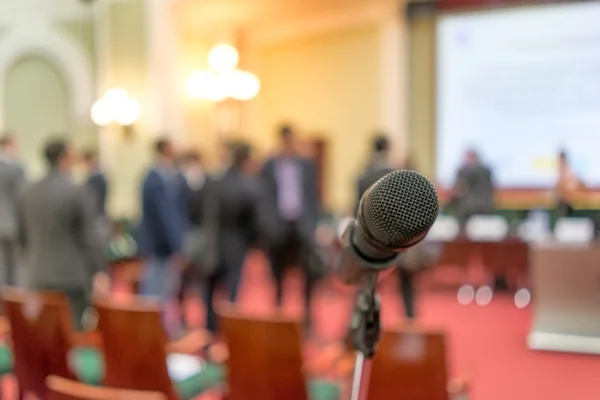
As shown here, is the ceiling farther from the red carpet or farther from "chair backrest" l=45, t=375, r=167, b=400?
"chair backrest" l=45, t=375, r=167, b=400

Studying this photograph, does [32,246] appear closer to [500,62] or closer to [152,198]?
[152,198]

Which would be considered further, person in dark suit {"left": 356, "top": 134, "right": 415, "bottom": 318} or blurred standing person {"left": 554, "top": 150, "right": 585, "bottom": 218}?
blurred standing person {"left": 554, "top": 150, "right": 585, "bottom": 218}

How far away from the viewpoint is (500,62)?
8.70 meters

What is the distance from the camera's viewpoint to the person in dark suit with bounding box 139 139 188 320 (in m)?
5.16

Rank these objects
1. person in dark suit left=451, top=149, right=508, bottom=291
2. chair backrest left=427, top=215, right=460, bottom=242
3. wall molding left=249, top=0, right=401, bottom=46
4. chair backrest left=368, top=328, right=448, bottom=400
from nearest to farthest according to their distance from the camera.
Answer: chair backrest left=368, top=328, right=448, bottom=400 → chair backrest left=427, top=215, right=460, bottom=242 → person in dark suit left=451, top=149, right=508, bottom=291 → wall molding left=249, top=0, right=401, bottom=46

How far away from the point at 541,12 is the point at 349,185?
10.9 ft

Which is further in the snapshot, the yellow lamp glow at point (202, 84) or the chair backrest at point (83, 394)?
the yellow lamp glow at point (202, 84)

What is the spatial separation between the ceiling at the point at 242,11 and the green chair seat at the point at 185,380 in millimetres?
6168

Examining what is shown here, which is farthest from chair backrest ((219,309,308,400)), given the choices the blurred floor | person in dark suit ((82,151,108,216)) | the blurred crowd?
person in dark suit ((82,151,108,216))

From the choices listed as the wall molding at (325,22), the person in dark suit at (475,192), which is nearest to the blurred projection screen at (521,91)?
the wall molding at (325,22)

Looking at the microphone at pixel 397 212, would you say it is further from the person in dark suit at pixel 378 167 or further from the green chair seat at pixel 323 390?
the person in dark suit at pixel 378 167

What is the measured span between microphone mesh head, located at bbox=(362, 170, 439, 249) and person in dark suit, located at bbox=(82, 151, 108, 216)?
6.81 metres

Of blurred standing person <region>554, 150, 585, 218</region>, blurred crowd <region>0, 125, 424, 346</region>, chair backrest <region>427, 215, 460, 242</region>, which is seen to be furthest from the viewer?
chair backrest <region>427, 215, 460, 242</region>

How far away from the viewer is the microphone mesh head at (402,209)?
1033 millimetres
